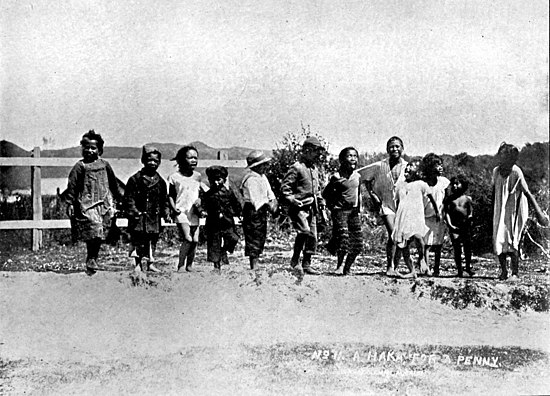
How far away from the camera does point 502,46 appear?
21.3 feet

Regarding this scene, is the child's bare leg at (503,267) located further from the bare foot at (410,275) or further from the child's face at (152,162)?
the child's face at (152,162)

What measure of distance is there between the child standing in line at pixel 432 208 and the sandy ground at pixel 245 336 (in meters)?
0.42

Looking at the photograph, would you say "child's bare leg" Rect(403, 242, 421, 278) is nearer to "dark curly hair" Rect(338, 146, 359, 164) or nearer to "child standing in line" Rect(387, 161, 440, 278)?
"child standing in line" Rect(387, 161, 440, 278)

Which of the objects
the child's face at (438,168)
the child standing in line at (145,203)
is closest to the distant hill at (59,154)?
the child standing in line at (145,203)

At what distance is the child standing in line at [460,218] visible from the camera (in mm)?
6527

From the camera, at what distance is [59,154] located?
585 cm

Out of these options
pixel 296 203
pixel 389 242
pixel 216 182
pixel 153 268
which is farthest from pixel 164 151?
pixel 389 242

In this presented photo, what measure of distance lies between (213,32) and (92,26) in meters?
1.01

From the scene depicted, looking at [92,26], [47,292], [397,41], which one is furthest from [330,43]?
[47,292]

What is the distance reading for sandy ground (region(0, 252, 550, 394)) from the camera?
220 inches

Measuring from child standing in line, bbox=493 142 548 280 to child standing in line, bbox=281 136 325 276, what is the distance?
173 centimetres

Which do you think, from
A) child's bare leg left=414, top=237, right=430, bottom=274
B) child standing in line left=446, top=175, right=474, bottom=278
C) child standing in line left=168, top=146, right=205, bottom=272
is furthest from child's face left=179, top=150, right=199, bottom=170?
child standing in line left=446, top=175, right=474, bottom=278

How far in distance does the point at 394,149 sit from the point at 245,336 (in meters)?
2.18

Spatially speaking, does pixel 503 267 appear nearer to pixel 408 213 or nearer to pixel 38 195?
pixel 408 213
